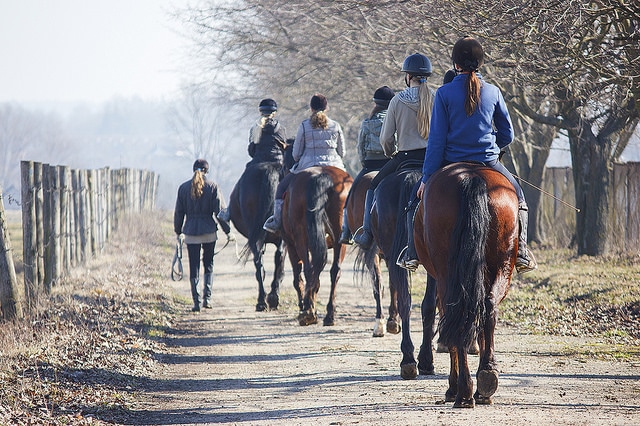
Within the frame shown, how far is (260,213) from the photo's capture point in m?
14.6

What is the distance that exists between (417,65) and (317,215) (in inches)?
147

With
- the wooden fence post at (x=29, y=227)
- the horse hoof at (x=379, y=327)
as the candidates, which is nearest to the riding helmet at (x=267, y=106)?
the wooden fence post at (x=29, y=227)

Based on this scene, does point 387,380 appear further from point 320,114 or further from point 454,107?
point 320,114

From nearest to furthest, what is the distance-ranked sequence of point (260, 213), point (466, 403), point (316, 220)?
point (466, 403) → point (316, 220) → point (260, 213)

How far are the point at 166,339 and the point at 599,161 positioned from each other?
10.1m

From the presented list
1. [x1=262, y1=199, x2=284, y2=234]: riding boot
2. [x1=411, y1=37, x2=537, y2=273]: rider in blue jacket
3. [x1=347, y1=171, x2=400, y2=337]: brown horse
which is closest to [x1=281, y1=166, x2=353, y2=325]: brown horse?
[x1=262, y1=199, x2=284, y2=234]: riding boot

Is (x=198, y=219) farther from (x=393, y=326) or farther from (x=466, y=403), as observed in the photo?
(x=466, y=403)

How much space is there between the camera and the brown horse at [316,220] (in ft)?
40.5

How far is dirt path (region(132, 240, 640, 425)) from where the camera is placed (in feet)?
22.2

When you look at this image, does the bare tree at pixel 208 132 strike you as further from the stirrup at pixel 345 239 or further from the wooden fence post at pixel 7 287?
the stirrup at pixel 345 239

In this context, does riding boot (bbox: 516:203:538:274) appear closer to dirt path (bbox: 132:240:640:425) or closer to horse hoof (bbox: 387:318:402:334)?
dirt path (bbox: 132:240:640:425)

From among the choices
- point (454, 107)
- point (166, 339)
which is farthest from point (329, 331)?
point (454, 107)

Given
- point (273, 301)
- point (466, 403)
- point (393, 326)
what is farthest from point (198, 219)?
point (466, 403)

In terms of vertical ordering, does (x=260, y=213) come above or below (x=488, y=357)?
above
